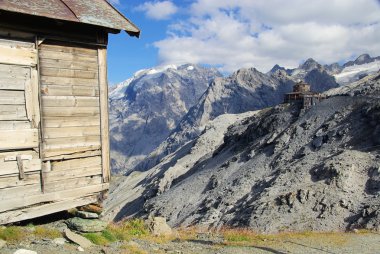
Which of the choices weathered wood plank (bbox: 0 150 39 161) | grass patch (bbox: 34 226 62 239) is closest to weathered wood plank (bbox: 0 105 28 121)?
weathered wood plank (bbox: 0 150 39 161)

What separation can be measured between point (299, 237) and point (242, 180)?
923 inches

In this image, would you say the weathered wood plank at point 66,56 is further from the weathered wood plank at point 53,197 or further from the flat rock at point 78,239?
the flat rock at point 78,239

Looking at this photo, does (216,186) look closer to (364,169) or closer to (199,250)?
(364,169)

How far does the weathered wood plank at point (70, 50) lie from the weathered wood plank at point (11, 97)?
1614 millimetres

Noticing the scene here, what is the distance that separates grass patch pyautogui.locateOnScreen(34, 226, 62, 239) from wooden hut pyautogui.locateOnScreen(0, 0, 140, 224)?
492 mm

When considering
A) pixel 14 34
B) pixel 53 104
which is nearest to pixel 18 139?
pixel 53 104

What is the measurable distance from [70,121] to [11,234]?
A: 3.83m

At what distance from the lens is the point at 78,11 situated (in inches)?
491

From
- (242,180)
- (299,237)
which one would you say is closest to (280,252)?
(299,237)

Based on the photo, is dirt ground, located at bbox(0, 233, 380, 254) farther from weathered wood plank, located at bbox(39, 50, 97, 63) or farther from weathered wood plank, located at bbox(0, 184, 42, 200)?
weathered wood plank, located at bbox(39, 50, 97, 63)

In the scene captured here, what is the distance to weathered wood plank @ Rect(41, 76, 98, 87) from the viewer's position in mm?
12016

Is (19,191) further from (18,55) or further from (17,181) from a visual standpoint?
(18,55)

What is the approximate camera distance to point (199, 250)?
14.7 m

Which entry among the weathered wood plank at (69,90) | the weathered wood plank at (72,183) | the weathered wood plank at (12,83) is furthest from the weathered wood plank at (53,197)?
the weathered wood plank at (12,83)
